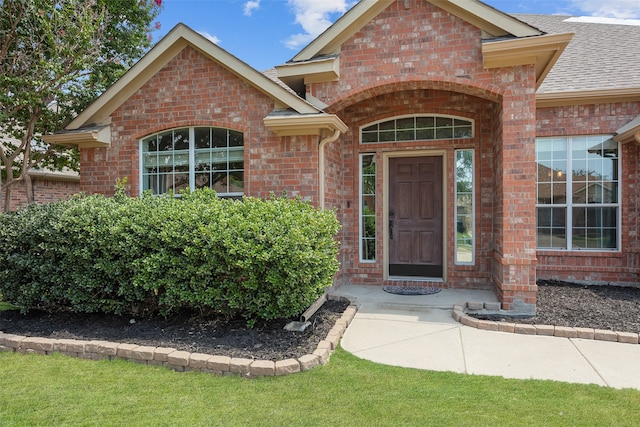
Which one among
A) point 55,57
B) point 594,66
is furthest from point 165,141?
point 594,66

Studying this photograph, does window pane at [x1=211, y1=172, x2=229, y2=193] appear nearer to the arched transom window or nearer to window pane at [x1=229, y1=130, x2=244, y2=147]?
window pane at [x1=229, y1=130, x2=244, y2=147]

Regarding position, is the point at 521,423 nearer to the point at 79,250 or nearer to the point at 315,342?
the point at 315,342

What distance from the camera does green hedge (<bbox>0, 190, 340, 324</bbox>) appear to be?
4.52m

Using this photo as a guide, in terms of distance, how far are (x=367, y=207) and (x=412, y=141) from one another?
→ 1.45 m

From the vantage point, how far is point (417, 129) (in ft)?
24.2

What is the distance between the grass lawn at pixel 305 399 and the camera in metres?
3.07

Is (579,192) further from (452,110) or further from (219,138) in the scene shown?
(219,138)

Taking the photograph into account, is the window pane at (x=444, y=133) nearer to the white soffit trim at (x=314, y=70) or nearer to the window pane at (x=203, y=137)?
the white soffit trim at (x=314, y=70)

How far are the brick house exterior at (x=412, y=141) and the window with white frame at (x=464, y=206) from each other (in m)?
0.02

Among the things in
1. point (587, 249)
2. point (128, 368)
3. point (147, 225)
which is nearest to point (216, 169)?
point (147, 225)

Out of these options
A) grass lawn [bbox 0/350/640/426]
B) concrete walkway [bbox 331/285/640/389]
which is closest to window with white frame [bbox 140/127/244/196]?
concrete walkway [bbox 331/285/640/389]

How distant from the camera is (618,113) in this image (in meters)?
7.40

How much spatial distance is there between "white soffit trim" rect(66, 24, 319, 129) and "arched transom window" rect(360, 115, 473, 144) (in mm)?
1777

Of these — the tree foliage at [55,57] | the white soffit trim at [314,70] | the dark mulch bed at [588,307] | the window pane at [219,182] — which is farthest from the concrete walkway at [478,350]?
the tree foliage at [55,57]
